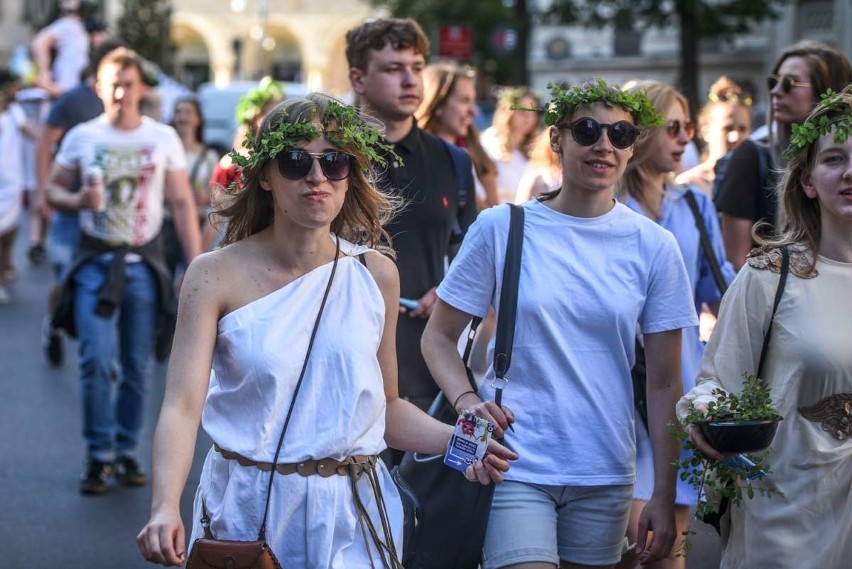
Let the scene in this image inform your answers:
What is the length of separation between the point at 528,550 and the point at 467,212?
2318mm

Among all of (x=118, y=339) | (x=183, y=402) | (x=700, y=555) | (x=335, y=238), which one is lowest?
(x=700, y=555)

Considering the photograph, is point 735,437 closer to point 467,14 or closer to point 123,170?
point 123,170

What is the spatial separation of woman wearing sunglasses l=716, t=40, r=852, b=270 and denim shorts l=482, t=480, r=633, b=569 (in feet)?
6.96

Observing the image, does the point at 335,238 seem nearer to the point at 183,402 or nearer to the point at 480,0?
the point at 183,402

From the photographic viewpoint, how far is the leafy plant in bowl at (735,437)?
12.5 feet

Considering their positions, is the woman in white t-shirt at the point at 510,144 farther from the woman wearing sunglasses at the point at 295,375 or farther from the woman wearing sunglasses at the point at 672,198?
the woman wearing sunglasses at the point at 295,375

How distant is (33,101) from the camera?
2119 cm

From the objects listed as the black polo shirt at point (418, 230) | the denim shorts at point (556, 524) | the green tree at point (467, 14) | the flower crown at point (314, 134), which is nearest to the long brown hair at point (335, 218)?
the flower crown at point (314, 134)

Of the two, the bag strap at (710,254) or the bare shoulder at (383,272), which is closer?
the bare shoulder at (383,272)

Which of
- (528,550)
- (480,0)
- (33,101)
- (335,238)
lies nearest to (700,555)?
(528,550)

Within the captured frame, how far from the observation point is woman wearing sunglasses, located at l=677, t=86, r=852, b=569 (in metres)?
4.00

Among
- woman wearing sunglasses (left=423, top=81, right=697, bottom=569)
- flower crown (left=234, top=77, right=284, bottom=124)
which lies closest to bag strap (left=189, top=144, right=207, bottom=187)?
flower crown (left=234, top=77, right=284, bottom=124)

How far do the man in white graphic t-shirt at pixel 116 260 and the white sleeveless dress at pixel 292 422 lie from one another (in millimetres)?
4278

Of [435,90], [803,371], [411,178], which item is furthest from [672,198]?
[435,90]
